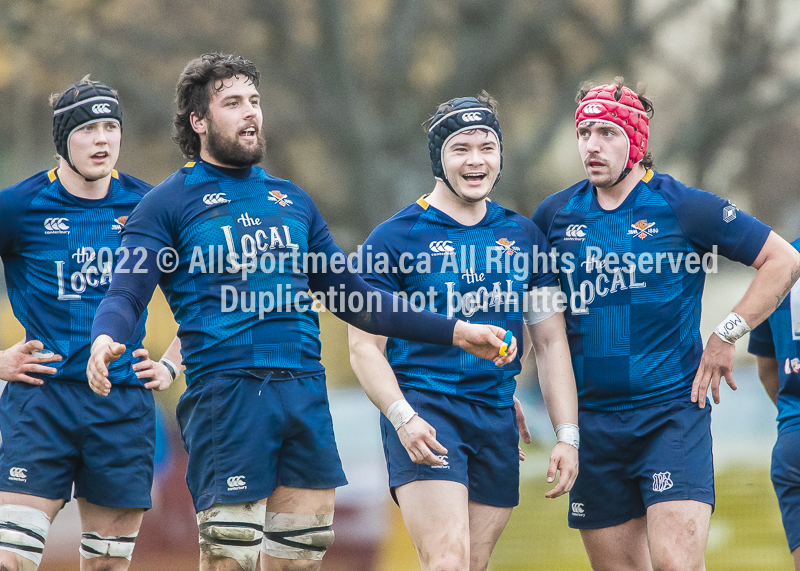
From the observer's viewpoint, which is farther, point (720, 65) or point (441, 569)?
point (720, 65)

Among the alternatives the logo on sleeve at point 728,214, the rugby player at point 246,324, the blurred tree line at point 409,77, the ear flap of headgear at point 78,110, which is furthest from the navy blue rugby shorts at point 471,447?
the blurred tree line at point 409,77

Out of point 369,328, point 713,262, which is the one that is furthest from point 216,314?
point 713,262

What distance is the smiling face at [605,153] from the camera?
5168 mm

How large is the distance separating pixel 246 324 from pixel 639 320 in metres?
1.89

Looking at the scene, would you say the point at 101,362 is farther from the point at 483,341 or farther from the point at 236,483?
the point at 483,341

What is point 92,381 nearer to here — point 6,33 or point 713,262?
point 713,262

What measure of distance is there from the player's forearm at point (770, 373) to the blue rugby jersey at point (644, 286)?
83 centimetres

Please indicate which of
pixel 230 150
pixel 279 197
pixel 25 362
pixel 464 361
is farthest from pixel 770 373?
pixel 25 362

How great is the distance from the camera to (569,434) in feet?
16.2

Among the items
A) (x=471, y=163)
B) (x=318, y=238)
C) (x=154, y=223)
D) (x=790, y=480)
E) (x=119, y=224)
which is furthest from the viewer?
(x=119, y=224)

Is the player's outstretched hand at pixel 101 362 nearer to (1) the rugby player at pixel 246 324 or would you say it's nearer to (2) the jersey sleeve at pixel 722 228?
(1) the rugby player at pixel 246 324

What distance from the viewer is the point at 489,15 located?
15.2 meters

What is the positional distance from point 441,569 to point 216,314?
1479 millimetres

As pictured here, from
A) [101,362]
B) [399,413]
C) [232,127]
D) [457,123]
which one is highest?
[457,123]
